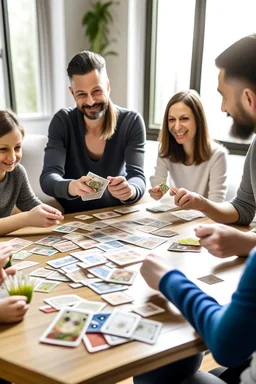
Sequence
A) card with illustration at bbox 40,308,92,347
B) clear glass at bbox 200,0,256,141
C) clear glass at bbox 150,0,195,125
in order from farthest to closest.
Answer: clear glass at bbox 150,0,195,125, clear glass at bbox 200,0,256,141, card with illustration at bbox 40,308,92,347

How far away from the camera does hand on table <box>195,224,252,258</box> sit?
1.32 m

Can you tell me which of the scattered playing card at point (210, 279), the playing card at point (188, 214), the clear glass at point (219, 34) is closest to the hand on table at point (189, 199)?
the playing card at point (188, 214)

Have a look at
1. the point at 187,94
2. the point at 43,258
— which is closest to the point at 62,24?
the point at 187,94

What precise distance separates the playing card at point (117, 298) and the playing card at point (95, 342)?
16cm

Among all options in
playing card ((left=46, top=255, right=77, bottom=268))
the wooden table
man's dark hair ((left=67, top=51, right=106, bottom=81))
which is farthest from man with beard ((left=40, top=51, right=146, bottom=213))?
the wooden table

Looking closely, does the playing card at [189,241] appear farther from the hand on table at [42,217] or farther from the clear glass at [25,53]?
the clear glass at [25,53]

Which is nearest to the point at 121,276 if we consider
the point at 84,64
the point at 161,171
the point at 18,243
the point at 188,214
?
the point at 18,243

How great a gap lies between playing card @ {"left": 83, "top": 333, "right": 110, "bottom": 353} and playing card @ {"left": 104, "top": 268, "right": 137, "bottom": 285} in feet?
0.91

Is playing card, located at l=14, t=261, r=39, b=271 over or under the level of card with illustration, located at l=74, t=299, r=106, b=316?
under

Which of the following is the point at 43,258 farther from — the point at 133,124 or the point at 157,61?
the point at 157,61

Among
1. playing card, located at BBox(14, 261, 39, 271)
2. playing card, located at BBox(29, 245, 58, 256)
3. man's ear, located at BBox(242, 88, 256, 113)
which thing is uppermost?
man's ear, located at BBox(242, 88, 256, 113)

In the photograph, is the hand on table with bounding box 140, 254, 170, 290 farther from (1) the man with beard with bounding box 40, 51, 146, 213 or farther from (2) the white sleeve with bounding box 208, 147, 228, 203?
(2) the white sleeve with bounding box 208, 147, 228, 203

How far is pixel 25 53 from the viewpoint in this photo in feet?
14.3

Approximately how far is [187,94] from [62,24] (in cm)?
236
